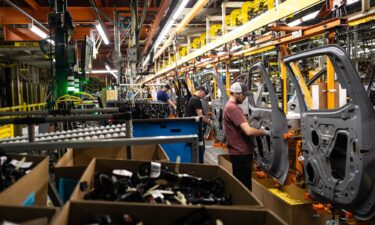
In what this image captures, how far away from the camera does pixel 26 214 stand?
128 centimetres

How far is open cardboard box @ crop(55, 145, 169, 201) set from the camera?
2119 mm

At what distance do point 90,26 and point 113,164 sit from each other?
11053mm

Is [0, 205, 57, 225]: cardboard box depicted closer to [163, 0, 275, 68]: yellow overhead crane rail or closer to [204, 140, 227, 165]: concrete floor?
[163, 0, 275, 68]: yellow overhead crane rail

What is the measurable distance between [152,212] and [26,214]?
1.49ft

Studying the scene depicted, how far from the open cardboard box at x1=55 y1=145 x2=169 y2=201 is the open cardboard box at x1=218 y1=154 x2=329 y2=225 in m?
2.03

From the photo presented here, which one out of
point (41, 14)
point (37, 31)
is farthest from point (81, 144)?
point (41, 14)

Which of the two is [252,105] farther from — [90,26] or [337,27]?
[90,26]

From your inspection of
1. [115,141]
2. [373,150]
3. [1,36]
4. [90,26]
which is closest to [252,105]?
[373,150]

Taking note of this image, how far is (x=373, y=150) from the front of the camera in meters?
2.79

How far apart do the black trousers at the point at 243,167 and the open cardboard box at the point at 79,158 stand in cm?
206

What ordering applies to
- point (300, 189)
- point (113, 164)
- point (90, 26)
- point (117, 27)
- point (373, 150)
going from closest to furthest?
point (113, 164), point (373, 150), point (300, 189), point (117, 27), point (90, 26)

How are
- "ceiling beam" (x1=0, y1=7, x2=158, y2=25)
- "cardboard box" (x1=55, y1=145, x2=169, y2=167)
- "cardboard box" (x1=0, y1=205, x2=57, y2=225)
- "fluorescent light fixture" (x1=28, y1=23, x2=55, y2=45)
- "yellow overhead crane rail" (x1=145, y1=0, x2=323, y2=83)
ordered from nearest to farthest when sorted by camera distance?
"cardboard box" (x1=0, y1=205, x2=57, y2=225)
"cardboard box" (x1=55, y1=145, x2=169, y2=167)
"yellow overhead crane rail" (x1=145, y1=0, x2=323, y2=83)
"fluorescent light fixture" (x1=28, y1=23, x2=55, y2=45)
"ceiling beam" (x1=0, y1=7, x2=158, y2=25)

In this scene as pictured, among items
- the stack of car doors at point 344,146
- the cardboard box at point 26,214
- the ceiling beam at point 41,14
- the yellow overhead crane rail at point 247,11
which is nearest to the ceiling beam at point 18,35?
the ceiling beam at point 41,14

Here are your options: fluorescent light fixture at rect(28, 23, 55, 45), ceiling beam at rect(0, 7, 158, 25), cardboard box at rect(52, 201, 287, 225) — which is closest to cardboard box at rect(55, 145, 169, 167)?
cardboard box at rect(52, 201, 287, 225)
